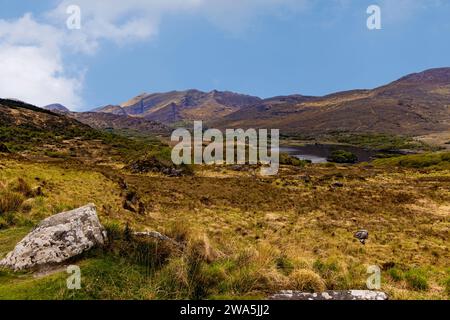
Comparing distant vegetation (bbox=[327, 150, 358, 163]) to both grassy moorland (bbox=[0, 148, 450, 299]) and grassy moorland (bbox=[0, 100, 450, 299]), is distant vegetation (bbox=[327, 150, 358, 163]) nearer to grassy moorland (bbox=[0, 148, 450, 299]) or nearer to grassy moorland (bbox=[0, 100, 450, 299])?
grassy moorland (bbox=[0, 100, 450, 299])

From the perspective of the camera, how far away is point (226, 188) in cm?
3962

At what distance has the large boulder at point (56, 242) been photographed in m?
7.10

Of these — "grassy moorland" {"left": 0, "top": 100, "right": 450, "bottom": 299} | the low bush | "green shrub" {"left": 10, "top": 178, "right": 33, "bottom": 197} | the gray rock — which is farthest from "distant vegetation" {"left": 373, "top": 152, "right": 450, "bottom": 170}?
the gray rock

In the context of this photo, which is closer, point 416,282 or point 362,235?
point 416,282

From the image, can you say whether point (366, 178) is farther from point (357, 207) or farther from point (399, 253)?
point (399, 253)

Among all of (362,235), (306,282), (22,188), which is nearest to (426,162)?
(362,235)

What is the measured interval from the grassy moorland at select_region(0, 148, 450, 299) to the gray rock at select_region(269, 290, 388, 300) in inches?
19.6

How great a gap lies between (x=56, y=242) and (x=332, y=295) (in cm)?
525

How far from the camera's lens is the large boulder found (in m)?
7.10

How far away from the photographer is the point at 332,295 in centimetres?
611

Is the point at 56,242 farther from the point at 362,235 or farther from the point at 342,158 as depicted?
the point at 342,158

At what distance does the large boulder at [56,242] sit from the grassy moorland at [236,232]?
26 centimetres

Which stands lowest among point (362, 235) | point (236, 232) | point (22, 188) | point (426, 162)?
point (362, 235)
